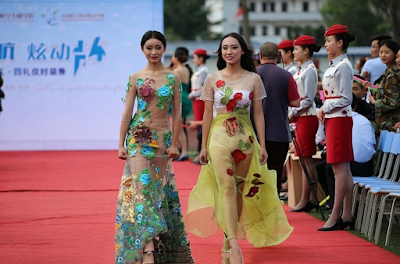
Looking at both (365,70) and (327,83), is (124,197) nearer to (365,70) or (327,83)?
(327,83)

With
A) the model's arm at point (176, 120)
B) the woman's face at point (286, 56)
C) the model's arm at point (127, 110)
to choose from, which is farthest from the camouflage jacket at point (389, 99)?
the model's arm at point (127, 110)

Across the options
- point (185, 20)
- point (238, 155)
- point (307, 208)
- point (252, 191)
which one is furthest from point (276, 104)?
point (185, 20)

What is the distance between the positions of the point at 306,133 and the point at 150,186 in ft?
10.6

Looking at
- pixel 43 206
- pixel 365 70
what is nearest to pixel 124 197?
pixel 43 206

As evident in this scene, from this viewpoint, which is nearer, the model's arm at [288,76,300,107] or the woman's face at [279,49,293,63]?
the model's arm at [288,76,300,107]

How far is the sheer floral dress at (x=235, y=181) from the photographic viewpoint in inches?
260

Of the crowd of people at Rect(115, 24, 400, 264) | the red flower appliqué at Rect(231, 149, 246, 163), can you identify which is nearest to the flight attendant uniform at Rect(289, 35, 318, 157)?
the crowd of people at Rect(115, 24, 400, 264)

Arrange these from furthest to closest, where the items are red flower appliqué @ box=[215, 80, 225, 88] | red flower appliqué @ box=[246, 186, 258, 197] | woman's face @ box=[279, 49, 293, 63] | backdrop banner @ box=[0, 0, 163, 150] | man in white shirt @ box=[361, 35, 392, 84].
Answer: backdrop banner @ box=[0, 0, 163, 150], man in white shirt @ box=[361, 35, 392, 84], woman's face @ box=[279, 49, 293, 63], red flower appliqué @ box=[246, 186, 258, 197], red flower appliqué @ box=[215, 80, 225, 88]

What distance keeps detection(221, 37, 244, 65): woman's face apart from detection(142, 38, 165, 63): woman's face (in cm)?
61

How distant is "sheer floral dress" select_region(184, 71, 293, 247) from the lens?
660 centimetres

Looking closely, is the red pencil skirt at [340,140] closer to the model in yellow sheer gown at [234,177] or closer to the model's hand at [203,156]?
the model in yellow sheer gown at [234,177]

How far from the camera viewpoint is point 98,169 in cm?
1435

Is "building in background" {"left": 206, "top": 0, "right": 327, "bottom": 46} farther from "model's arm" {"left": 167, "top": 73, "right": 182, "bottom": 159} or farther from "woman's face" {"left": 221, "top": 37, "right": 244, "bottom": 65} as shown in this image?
"model's arm" {"left": 167, "top": 73, "right": 182, "bottom": 159}

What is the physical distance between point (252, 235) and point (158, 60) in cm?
186
